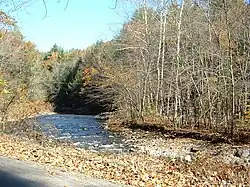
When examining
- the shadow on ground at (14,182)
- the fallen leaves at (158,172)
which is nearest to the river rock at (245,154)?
the fallen leaves at (158,172)

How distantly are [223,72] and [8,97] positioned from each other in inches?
523

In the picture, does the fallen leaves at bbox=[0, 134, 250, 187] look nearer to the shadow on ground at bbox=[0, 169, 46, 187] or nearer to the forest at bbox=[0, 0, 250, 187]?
the forest at bbox=[0, 0, 250, 187]

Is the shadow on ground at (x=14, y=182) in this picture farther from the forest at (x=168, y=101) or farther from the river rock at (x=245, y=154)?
the river rock at (x=245, y=154)

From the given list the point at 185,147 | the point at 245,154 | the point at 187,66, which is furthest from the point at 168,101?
the point at 245,154

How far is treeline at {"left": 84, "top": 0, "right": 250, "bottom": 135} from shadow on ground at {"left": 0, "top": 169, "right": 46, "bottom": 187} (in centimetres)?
1690

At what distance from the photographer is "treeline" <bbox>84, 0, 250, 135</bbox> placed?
2497 cm

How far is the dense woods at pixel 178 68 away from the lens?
24.1 metres

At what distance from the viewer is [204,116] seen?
28.1 metres

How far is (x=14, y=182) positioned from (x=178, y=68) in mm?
22117

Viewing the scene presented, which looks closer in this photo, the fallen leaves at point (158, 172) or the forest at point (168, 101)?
the fallen leaves at point (158, 172)

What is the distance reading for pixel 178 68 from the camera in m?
28.5

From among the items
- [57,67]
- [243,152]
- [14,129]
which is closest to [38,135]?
[14,129]

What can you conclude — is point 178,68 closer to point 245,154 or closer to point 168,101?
point 168,101

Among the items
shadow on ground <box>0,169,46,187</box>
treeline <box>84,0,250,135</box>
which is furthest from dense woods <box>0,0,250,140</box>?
shadow on ground <box>0,169,46,187</box>
